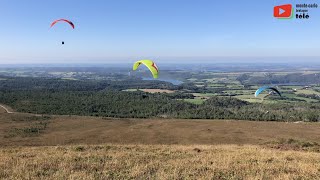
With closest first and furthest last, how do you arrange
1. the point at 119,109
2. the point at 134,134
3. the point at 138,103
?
1. the point at 134,134
2. the point at 119,109
3. the point at 138,103

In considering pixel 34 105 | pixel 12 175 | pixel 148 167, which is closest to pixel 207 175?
pixel 148 167

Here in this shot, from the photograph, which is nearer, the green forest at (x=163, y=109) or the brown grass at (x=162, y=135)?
the brown grass at (x=162, y=135)

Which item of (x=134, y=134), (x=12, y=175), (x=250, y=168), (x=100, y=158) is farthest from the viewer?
(x=134, y=134)

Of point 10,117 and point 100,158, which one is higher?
point 100,158

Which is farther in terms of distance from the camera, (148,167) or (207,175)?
(148,167)

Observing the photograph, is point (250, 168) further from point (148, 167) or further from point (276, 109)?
point (276, 109)

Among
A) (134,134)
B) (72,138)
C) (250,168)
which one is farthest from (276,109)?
(250,168)

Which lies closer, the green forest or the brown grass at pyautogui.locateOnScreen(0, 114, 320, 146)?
the brown grass at pyautogui.locateOnScreen(0, 114, 320, 146)

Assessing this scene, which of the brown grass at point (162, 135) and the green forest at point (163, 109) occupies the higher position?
the brown grass at point (162, 135)

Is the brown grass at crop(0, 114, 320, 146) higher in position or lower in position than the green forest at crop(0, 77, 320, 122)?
higher

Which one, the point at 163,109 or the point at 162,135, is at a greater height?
the point at 162,135

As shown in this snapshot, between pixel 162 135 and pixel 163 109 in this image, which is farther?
pixel 163 109
